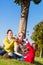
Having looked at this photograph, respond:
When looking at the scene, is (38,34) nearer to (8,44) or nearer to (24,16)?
(24,16)

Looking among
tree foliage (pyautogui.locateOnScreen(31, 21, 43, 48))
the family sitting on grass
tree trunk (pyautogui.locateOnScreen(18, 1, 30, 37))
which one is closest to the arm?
the family sitting on grass

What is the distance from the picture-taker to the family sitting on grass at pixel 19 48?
39.2ft

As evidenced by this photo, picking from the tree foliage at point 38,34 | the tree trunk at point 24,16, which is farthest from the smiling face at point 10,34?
the tree foliage at point 38,34

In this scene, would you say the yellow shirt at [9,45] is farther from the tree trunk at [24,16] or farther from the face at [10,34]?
the tree trunk at [24,16]

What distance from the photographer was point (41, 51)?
4772cm

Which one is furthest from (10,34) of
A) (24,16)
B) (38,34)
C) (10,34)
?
(38,34)

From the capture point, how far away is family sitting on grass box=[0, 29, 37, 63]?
39.2ft

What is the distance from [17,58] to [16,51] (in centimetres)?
45

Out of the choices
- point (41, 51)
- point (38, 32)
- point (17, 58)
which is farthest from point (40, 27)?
point (17, 58)

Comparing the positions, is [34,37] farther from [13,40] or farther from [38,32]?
[13,40]

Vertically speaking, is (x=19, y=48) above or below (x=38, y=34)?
above

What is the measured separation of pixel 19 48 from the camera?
39.6ft

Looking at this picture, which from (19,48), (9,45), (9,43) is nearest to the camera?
(19,48)

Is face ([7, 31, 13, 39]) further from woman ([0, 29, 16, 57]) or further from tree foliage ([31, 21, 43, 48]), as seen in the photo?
tree foliage ([31, 21, 43, 48])
